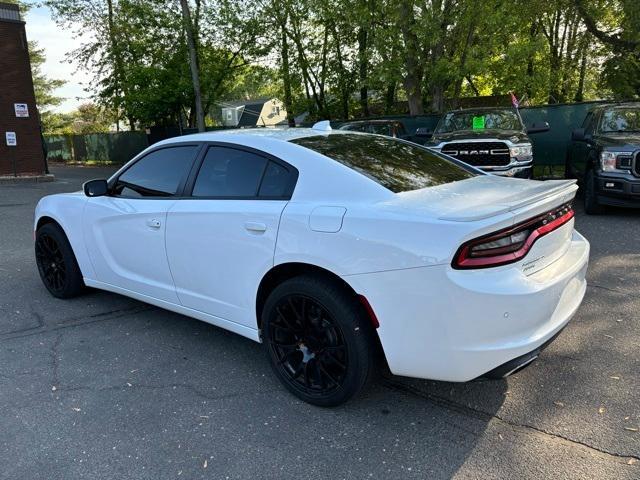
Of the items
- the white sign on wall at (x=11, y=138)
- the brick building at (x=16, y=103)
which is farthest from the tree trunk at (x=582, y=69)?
the white sign on wall at (x=11, y=138)

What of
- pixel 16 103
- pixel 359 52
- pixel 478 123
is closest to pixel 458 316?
pixel 478 123

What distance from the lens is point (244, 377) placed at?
348 centimetres

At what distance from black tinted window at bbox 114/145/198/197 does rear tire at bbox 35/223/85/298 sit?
940 millimetres

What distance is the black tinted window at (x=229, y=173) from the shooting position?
3.41 metres

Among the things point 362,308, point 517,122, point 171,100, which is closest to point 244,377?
point 362,308

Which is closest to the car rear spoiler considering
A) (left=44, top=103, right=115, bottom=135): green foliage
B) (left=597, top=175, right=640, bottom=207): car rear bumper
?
(left=597, top=175, right=640, bottom=207): car rear bumper

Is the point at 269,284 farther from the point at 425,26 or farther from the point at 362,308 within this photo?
the point at 425,26

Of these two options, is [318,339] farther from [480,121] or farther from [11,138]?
[11,138]

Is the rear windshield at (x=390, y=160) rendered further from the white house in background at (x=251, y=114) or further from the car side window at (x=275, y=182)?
the white house in background at (x=251, y=114)

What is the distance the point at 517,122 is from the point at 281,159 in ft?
25.4

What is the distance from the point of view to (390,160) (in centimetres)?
355

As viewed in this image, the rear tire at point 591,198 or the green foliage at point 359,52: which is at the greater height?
the green foliage at point 359,52

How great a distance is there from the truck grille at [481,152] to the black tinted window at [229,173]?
605 centimetres

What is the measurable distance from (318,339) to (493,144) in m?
6.60
